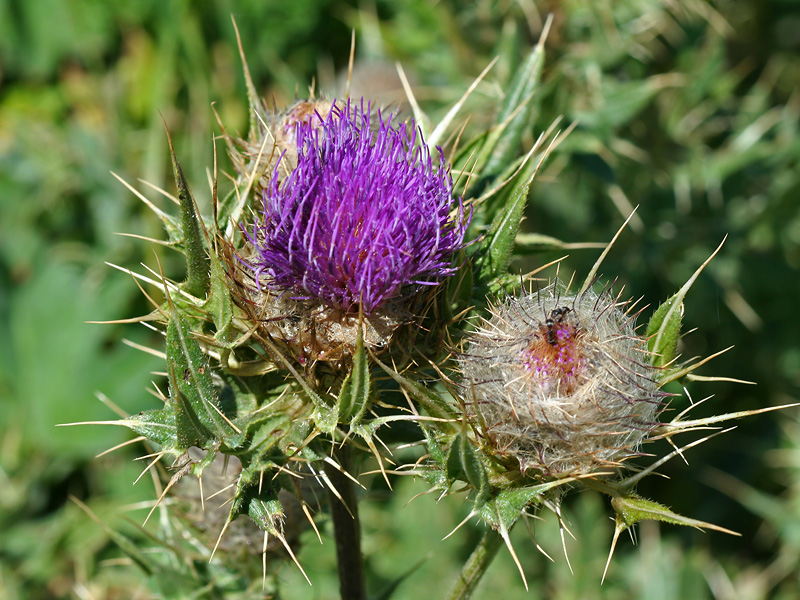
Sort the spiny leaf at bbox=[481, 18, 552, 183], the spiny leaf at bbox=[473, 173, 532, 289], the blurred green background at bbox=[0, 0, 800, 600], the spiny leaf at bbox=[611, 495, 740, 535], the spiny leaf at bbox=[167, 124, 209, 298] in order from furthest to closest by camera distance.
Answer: the blurred green background at bbox=[0, 0, 800, 600] < the spiny leaf at bbox=[481, 18, 552, 183] < the spiny leaf at bbox=[473, 173, 532, 289] < the spiny leaf at bbox=[167, 124, 209, 298] < the spiny leaf at bbox=[611, 495, 740, 535]

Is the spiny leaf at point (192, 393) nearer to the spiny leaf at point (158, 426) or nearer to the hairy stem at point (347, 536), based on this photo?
the spiny leaf at point (158, 426)

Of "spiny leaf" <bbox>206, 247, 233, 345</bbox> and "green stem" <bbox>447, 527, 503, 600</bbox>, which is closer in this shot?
"spiny leaf" <bbox>206, 247, 233, 345</bbox>

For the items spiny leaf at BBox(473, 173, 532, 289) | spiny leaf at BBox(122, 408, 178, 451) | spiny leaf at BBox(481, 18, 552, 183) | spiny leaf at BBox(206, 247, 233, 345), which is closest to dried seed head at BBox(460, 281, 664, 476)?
spiny leaf at BBox(473, 173, 532, 289)

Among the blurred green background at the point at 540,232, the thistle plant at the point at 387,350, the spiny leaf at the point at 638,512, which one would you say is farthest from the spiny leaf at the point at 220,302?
the blurred green background at the point at 540,232

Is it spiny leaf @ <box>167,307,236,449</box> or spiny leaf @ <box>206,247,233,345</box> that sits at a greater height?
spiny leaf @ <box>206,247,233,345</box>

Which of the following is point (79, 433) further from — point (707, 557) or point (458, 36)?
point (707, 557)

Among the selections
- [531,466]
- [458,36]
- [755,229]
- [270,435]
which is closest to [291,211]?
[270,435]

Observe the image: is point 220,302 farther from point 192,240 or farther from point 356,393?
point 356,393

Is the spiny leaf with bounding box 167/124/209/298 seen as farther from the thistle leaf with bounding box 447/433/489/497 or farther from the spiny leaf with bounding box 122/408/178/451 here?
the thistle leaf with bounding box 447/433/489/497
